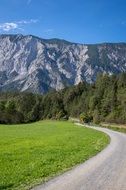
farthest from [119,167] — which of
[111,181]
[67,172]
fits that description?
[111,181]

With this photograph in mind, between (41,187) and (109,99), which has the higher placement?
(109,99)

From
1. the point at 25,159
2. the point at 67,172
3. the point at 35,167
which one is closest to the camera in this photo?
the point at 67,172

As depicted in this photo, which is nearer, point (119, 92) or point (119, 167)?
point (119, 167)

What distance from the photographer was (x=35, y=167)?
91.5 ft

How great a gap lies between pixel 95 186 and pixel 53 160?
12.6 metres

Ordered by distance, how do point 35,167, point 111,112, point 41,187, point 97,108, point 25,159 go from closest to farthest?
point 41,187 < point 35,167 < point 25,159 < point 111,112 < point 97,108

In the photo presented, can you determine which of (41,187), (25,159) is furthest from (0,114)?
(41,187)

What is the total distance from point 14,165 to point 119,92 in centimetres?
15914

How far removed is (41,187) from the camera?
797 inches

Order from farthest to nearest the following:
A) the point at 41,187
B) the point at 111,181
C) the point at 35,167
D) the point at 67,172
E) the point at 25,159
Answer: the point at 25,159, the point at 35,167, the point at 67,172, the point at 111,181, the point at 41,187

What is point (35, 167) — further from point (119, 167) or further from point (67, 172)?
point (119, 167)

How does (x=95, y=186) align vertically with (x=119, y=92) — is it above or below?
below

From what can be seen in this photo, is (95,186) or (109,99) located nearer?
(95,186)

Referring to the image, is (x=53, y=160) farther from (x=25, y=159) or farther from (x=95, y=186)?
(x=95, y=186)
